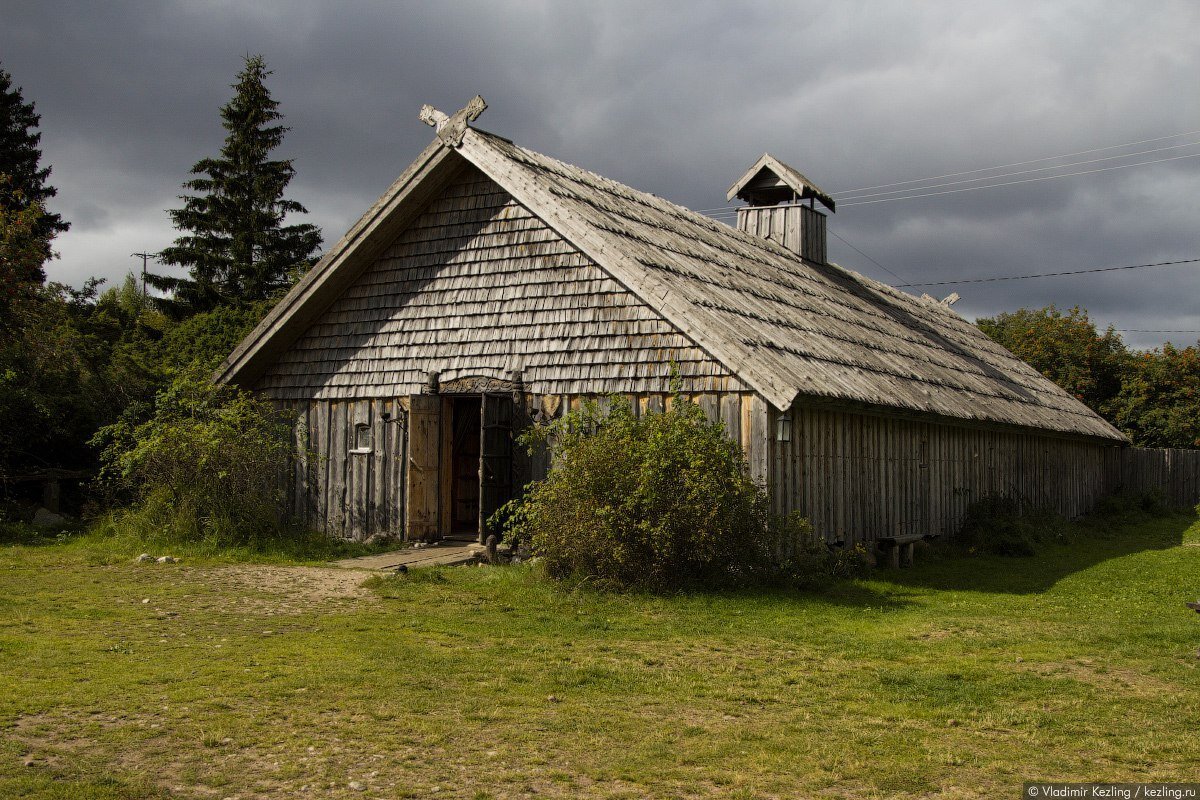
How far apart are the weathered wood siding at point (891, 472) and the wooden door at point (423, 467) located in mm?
5434

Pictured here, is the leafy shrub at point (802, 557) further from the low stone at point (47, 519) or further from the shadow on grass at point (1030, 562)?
the low stone at point (47, 519)

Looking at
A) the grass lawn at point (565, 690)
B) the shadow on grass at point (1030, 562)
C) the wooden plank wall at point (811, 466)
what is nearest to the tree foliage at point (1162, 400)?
the shadow on grass at point (1030, 562)

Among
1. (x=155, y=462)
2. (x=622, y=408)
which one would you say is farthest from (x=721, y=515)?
(x=155, y=462)

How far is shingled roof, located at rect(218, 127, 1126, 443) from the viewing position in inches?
517

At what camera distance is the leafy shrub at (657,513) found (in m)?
11.3

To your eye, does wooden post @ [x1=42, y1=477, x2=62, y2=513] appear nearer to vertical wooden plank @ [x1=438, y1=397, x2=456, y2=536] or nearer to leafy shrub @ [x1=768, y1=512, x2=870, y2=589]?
vertical wooden plank @ [x1=438, y1=397, x2=456, y2=536]

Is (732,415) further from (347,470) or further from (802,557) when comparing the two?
(347,470)

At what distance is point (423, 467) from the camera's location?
15672mm

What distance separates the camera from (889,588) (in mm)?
12578

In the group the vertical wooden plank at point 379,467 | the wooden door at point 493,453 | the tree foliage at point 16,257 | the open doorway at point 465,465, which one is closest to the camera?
the wooden door at point 493,453

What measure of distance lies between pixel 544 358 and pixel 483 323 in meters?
1.27

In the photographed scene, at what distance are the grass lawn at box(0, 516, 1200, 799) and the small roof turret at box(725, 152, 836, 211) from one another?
1370 centimetres

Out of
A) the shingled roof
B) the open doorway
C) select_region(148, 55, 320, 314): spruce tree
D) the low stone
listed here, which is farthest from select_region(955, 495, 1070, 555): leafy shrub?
select_region(148, 55, 320, 314): spruce tree

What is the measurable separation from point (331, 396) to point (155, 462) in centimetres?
277
